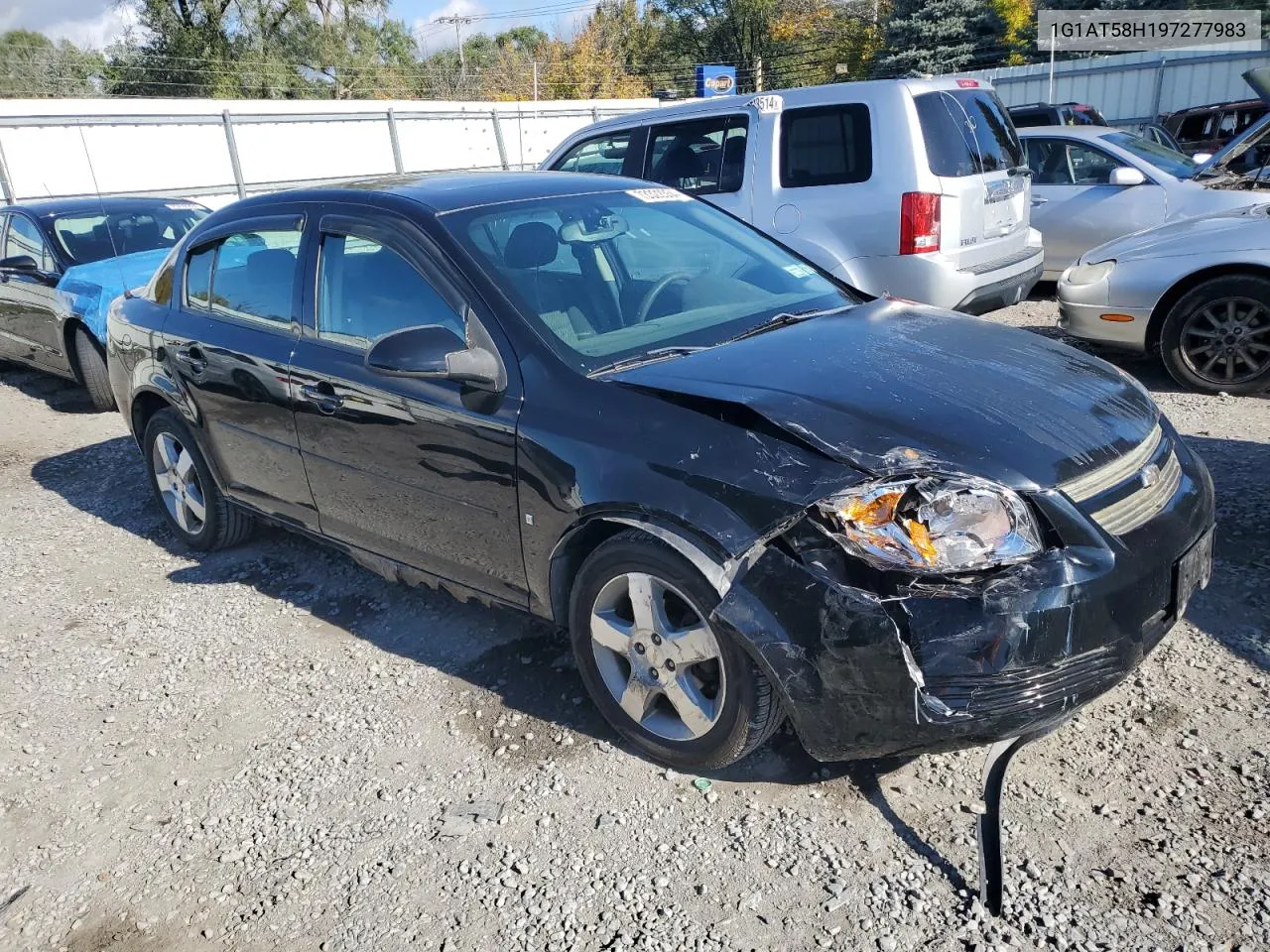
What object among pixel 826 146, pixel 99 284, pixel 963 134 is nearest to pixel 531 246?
pixel 826 146

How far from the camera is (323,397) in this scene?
145 inches

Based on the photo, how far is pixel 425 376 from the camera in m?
3.19

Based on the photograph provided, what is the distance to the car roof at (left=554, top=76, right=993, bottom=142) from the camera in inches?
262

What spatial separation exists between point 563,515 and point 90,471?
4.91 m

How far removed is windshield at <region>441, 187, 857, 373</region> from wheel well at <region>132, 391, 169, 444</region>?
2310 mm

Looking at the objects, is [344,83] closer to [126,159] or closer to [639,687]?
[126,159]

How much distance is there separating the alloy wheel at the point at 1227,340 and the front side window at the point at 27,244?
835 centimetres

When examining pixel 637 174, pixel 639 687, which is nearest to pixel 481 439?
pixel 639 687

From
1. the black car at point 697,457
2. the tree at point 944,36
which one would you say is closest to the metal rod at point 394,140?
the black car at point 697,457

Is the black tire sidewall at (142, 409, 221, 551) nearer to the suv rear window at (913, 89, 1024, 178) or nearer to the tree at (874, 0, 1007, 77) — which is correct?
the suv rear window at (913, 89, 1024, 178)

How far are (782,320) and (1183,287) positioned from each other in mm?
3768

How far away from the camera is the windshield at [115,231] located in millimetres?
8156

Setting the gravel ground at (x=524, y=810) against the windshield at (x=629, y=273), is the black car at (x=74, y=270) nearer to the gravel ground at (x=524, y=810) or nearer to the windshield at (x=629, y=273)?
the gravel ground at (x=524, y=810)

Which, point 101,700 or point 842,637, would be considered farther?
point 101,700
